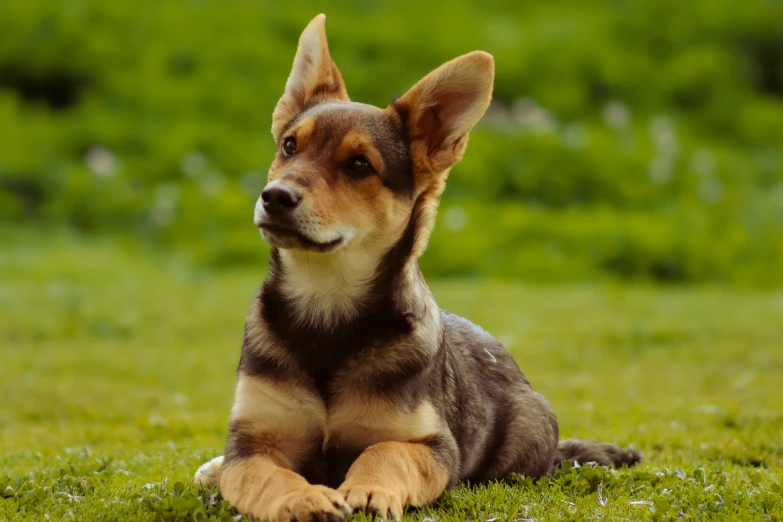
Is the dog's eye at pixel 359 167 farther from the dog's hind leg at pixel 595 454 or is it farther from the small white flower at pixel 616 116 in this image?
the small white flower at pixel 616 116

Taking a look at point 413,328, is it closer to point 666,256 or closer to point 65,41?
point 666,256

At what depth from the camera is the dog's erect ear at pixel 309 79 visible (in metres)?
6.66

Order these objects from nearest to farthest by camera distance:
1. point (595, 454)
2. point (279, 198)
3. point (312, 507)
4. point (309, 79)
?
point (312, 507) → point (279, 198) → point (309, 79) → point (595, 454)

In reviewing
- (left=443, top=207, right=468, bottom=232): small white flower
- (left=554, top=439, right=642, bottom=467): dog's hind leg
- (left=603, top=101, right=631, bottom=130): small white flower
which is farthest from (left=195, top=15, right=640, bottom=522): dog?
(left=603, top=101, right=631, bottom=130): small white flower

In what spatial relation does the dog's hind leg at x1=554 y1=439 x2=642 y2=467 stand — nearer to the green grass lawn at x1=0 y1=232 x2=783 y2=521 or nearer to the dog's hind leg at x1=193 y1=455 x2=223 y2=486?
the green grass lawn at x1=0 y1=232 x2=783 y2=521

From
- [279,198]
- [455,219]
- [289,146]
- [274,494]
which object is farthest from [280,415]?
[455,219]

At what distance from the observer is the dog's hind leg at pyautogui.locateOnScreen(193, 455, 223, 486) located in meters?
6.27

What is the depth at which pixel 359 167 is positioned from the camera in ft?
19.4

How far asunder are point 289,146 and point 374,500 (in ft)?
6.68

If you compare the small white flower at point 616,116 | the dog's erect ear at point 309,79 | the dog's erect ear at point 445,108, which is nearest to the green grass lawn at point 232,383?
the dog's erect ear at point 445,108

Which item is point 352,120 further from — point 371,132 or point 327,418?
point 327,418

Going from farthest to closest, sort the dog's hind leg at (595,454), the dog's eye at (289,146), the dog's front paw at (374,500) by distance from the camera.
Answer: the dog's hind leg at (595,454)
the dog's eye at (289,146)
the dog's front paw at (374,500)

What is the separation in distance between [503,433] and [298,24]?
1691cm

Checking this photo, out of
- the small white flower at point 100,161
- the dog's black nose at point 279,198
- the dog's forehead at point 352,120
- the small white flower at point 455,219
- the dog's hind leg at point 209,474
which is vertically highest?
the dog's forehead at point 352,120
